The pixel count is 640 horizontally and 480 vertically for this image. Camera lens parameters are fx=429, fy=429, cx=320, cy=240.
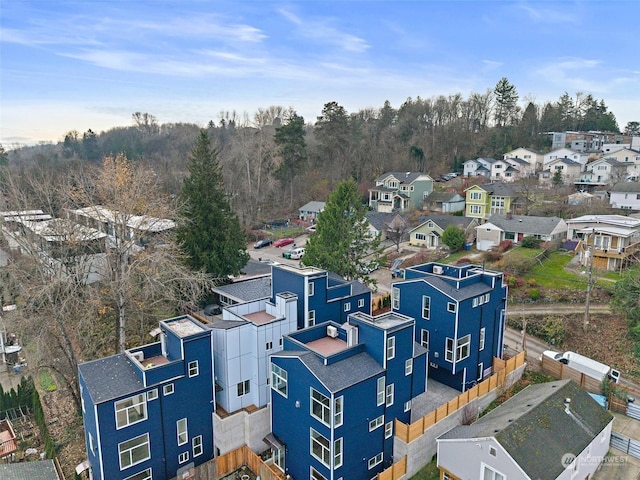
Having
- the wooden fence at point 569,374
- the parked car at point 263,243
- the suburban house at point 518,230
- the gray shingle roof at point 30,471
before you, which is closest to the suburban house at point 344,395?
the wooden fence at point 569,374

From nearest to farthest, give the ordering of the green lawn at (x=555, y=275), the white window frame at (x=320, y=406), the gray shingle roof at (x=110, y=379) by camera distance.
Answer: the white window frame at (x=320, y=406) < the gray shingle roof at (x=110, y=379) < the green lawn at (x=555, y=275)

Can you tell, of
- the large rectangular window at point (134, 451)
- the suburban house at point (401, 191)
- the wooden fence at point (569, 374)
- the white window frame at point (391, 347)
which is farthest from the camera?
the suburban house at point (401, 191)

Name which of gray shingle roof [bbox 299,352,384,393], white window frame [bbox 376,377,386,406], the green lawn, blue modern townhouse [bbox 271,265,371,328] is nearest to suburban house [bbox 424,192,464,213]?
the green lawn

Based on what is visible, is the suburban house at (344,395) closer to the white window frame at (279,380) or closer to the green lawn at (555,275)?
the white window frame at (279,380)

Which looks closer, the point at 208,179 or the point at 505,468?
the point at 505,468

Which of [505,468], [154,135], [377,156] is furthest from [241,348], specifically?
[154,135]

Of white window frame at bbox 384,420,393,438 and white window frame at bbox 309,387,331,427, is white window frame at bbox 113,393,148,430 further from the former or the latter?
white window frame at bbox 384,420,393,438

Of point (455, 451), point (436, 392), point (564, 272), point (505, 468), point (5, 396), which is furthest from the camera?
point (564, 272)

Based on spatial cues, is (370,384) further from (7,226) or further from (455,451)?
(7,226)
